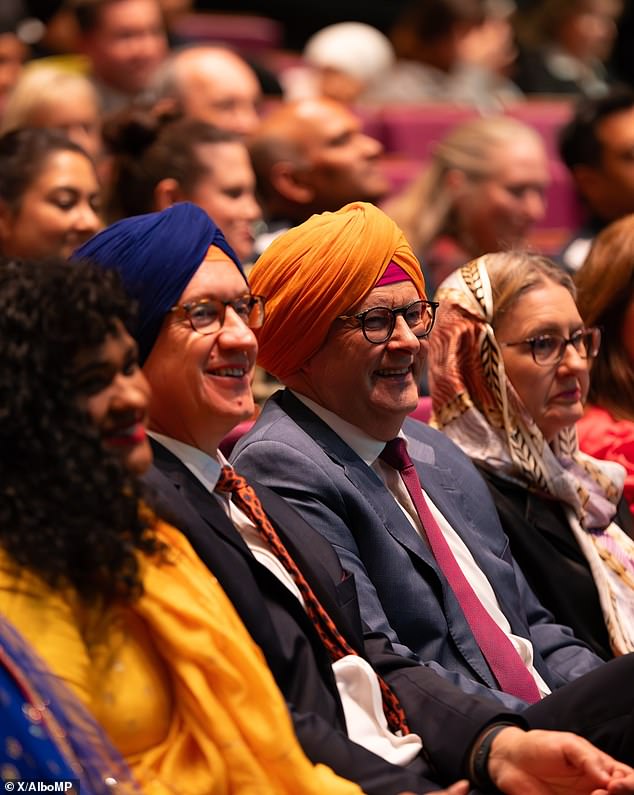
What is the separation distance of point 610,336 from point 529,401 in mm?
436

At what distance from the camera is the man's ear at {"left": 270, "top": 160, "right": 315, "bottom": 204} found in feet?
15.5

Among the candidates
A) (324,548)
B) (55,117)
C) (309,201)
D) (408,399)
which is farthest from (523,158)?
(324,548)

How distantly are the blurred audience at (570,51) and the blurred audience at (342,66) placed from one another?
89 cm

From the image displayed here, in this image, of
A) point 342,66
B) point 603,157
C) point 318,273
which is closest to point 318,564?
point 318,273

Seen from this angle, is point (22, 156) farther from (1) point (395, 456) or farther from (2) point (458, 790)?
(2) point (458, 790)

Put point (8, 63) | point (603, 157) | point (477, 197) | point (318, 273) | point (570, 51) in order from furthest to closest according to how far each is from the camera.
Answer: point (570, 51) < point (8, 63) < point (603, 157) < point (477, 197) < point (318, 273)

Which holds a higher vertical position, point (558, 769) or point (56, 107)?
point (558, 769)

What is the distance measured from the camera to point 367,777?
195cm

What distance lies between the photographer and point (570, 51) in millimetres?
8234

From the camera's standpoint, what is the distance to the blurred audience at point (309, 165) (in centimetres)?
472

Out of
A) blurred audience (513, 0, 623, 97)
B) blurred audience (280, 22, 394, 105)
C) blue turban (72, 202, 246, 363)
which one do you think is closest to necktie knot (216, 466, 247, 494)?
blue turban (72, 202, 246, 363)

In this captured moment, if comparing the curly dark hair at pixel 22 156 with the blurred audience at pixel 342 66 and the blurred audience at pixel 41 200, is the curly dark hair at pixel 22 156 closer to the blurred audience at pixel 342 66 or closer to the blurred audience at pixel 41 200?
the blurred audience at pixel 41 200

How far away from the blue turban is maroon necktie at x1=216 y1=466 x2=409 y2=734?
0.22 m

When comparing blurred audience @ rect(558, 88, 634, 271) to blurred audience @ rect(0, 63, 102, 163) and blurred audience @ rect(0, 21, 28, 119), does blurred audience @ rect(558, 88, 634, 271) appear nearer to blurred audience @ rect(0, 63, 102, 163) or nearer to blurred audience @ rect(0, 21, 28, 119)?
blurred audience @ rect(0, 63, 102, 163)
